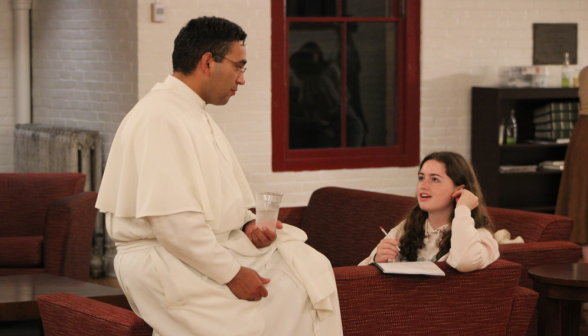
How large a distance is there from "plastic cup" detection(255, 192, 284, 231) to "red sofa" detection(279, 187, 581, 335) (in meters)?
1.11

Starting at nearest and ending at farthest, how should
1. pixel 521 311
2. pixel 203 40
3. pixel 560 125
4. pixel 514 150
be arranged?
pixel 203 40, pixel 521 311, pixel 560 125, pixel 514 150

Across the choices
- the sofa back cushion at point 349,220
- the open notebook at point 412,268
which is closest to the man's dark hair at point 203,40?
the open notebook at point 412,268

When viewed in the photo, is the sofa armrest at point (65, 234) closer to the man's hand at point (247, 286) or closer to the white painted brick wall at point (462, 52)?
the man's hand at point (247, 286)

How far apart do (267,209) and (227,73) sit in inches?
16.5

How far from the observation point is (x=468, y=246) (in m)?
2.72

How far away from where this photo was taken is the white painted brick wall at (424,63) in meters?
5.47

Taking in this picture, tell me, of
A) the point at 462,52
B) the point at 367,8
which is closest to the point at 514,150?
the point at 462,52

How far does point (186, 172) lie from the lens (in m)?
2.29

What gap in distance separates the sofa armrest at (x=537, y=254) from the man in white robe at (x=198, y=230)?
3.38 feet

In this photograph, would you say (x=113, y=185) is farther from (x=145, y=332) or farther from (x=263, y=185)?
(x=263, y=185)

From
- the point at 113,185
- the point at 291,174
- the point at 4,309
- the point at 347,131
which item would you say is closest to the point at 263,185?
the point at 291,174

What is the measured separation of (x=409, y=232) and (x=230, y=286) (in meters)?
1.02

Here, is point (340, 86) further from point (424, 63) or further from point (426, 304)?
point (426, 304)

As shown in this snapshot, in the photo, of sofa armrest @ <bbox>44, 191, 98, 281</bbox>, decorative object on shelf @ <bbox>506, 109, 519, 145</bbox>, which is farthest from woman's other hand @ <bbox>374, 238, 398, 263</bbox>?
decorative object on shelf @ <bbox>506, 109, 519, 145</bbox>
